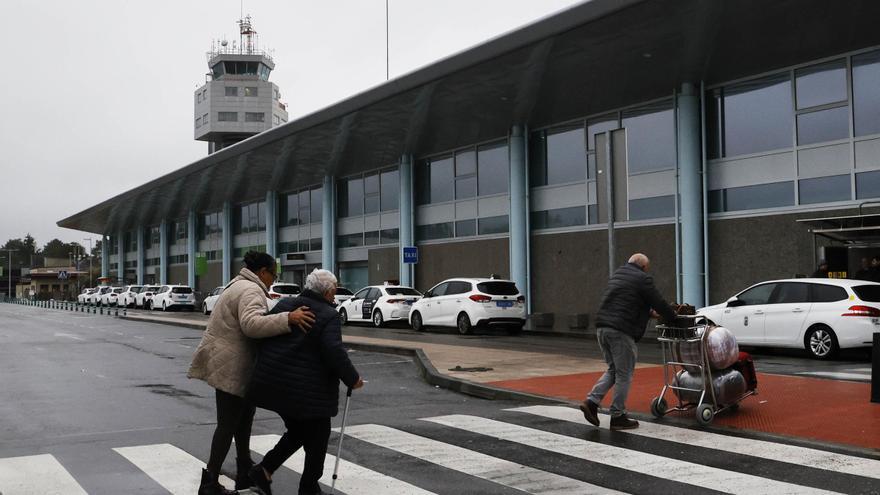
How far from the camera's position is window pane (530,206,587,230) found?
26953mm

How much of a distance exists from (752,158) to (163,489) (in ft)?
62.6

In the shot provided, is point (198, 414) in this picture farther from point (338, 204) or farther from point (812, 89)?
point (338, 204)

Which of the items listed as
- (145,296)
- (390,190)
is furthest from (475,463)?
(145,296)

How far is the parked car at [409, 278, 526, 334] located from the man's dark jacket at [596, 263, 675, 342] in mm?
14875

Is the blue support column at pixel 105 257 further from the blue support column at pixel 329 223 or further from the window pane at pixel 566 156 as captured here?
the window pane at pixel 566 156

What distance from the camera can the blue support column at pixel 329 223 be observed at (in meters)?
40.2

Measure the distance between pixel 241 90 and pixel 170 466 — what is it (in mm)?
98558

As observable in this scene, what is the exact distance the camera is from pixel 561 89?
23.5 meters

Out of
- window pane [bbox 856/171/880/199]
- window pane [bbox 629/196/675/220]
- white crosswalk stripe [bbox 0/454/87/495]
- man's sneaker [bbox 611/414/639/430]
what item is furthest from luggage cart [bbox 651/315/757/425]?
window pane [bbox 629/196/675/220]

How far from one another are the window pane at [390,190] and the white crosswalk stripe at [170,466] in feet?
93.8

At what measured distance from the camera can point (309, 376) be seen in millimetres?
5402

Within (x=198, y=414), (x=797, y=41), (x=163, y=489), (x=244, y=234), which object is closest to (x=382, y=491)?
(x=163, y=489)

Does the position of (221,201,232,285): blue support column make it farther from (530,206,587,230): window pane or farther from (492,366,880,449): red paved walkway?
(492,366,880,449): red paved walkway

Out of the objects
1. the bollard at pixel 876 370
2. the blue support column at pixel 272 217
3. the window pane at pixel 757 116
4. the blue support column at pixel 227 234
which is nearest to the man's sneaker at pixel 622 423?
the bollard at pixel 876 370
